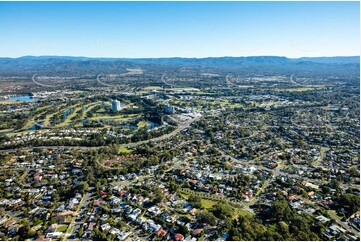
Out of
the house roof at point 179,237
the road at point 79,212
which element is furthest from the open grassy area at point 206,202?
the road at point 79,212

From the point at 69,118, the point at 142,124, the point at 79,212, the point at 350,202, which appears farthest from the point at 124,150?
the point at 350,202

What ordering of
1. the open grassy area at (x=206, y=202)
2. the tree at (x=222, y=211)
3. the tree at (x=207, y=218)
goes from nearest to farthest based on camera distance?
the tree at (x=207, y=218) < the tree at (x=222, y=211) < the open grassy area at (x=206, y=202)

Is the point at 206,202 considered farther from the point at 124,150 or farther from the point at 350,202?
the point at 124,150

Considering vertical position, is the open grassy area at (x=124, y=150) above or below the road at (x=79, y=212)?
below

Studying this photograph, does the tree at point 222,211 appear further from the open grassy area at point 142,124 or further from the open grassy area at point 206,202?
the open grassy area at point 142,124

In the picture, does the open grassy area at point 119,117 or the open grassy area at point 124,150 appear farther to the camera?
the open grassy area at point 119,117

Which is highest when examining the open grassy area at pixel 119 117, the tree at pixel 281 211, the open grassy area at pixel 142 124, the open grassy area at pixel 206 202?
the tree at pixel 281 211

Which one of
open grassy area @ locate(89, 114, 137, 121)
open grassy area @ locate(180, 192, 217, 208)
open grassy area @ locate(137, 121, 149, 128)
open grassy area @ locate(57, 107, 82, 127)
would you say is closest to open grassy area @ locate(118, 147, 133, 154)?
open grassy area @ locate(137, 121, 149, 128)

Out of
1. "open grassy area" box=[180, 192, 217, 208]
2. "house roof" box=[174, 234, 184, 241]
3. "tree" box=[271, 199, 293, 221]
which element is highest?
"tree" box=[271, 199, 293, 221]

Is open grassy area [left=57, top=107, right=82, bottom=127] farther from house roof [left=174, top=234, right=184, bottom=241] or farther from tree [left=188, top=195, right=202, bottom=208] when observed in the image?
house roof [left=174, top=234, right=184, bottom=241]

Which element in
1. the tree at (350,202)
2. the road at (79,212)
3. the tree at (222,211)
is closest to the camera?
the road at (79,212)

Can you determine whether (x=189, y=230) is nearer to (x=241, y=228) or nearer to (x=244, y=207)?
(x=241, y=228)

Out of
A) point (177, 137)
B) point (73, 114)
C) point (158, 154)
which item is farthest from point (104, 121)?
point (158, 154)
